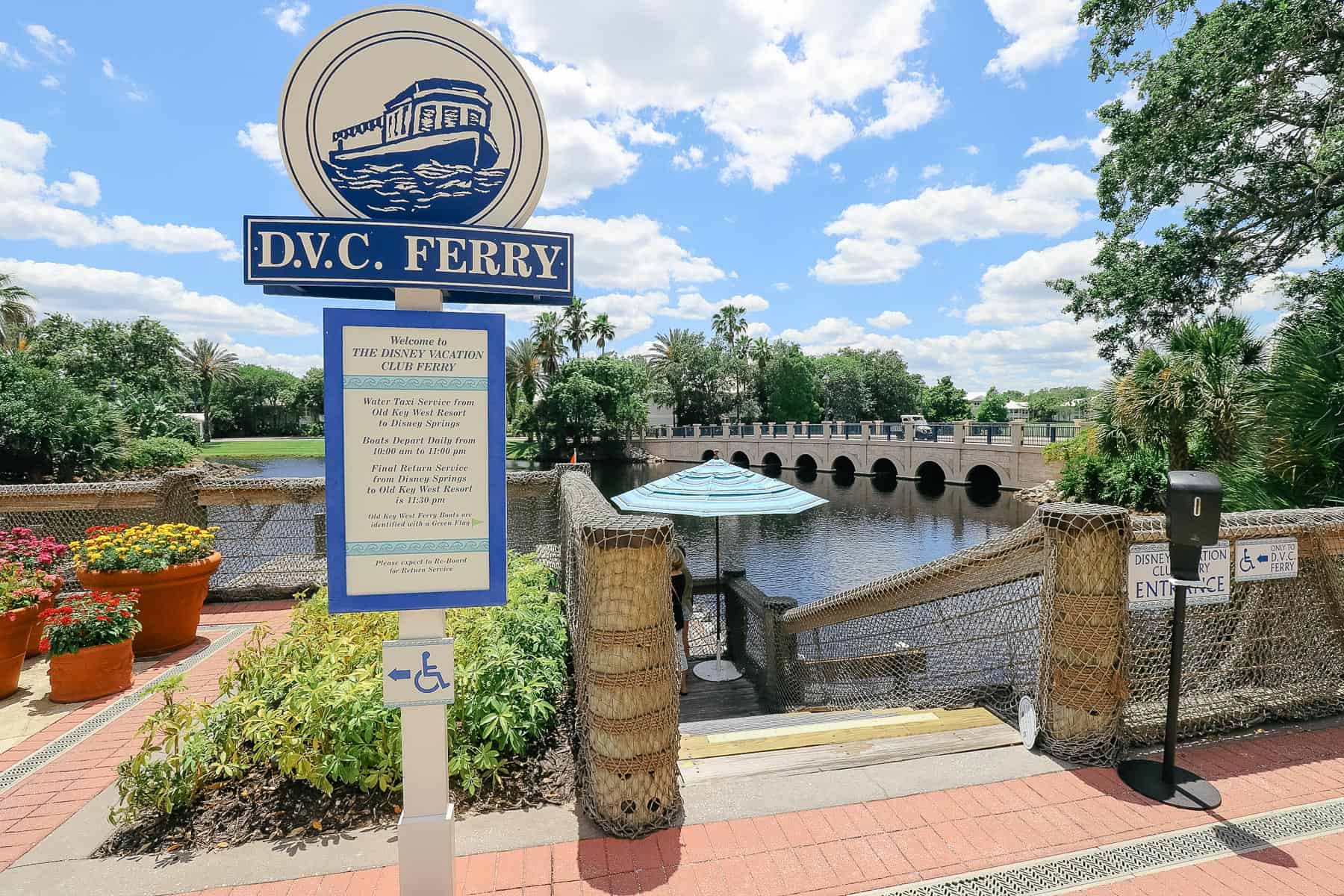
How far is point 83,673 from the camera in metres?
4.06

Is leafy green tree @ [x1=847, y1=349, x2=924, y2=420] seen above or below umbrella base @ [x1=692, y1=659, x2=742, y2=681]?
above

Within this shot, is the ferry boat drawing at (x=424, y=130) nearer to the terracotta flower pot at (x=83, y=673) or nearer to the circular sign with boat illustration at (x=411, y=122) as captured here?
the circular sign with boat illustration at (x=411, y=122)

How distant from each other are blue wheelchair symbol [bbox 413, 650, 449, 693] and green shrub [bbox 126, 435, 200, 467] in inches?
1158

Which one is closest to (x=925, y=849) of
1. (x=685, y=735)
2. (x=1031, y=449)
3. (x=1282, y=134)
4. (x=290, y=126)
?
(x=685, y=735)

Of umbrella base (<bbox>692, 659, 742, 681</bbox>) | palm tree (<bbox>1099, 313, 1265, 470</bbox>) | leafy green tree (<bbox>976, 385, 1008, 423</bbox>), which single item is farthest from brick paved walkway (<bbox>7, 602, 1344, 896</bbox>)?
leafy green tree (<bbox>976, 385, 1008, 423</bbox>)

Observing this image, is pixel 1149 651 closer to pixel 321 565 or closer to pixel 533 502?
pixel 533 502

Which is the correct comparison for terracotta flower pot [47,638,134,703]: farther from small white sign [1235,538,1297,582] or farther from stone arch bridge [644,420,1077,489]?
stone arch bridge [644,420,1077,489]

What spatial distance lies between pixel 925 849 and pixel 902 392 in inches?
2513

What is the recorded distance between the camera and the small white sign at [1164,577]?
3.11 m

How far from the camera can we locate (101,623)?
4.10 meters

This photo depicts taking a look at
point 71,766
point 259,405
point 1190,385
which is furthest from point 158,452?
point 259,405

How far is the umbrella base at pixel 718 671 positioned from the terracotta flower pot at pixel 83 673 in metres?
5.11

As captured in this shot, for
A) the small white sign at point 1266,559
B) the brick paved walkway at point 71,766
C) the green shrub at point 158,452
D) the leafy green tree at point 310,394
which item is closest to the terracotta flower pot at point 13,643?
the brick paved walkway at point 71,766

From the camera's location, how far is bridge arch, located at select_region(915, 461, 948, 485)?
1449 inches
